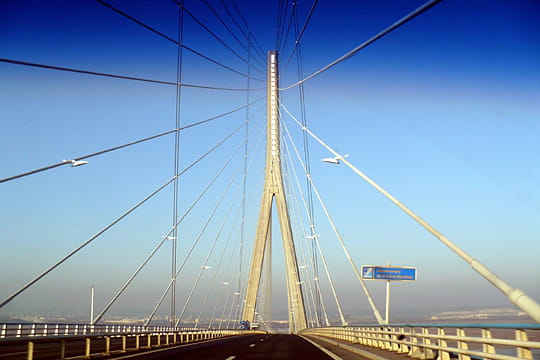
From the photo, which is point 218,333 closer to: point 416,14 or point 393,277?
point 393,277

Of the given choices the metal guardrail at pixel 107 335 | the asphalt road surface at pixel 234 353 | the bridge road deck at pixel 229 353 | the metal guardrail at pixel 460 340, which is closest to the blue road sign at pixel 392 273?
the metal guardrail at pixel 107 335

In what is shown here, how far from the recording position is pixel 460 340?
12.5 metres

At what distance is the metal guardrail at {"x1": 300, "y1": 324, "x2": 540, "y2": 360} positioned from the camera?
9727mm

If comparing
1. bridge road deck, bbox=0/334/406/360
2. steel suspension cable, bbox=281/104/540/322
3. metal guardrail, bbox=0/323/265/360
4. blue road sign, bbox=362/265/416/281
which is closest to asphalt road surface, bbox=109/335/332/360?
bridge road deck, bbox=0/334/406/360

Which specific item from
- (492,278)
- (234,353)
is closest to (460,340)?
(492,278)

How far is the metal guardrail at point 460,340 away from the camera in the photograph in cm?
973

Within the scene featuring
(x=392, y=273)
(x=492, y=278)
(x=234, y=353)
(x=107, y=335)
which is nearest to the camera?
(x=492, y=278)

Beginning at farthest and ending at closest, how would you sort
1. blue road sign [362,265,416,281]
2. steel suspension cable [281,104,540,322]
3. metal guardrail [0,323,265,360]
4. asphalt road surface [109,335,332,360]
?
blue road sign [362,265,416,281]
metal guardrail [0,323,265,360]
asphalt road surface [109,335,332,360]
steel suspension cable [281,104,540,322]

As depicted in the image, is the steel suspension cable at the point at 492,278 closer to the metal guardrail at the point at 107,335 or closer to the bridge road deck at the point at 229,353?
the bridge road deck at the point at 229,353

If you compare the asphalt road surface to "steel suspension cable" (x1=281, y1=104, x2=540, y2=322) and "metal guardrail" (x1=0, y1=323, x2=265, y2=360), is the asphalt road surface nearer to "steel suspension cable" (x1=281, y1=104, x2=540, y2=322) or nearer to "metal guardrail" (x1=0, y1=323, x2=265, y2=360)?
"metal guardrail" (x1=0, y1=323, x2=265, y2=360)

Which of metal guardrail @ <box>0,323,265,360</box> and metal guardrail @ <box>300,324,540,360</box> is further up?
metal guardrail @ <box>300,324,540,360</box>

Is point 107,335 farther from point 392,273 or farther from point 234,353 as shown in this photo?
point 392,273

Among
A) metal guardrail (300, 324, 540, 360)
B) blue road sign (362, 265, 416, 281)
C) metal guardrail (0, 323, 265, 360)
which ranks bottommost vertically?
metal guardrail (0, 323, 265, 360)

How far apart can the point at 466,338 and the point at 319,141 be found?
50.1 ft
